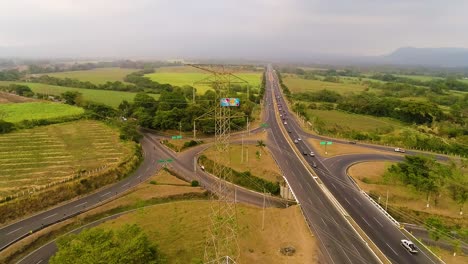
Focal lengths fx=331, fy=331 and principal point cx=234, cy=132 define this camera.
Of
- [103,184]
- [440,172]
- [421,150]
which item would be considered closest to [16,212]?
[103,184]

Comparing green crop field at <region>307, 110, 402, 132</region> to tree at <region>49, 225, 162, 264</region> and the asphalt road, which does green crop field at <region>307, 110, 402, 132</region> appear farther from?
tree at <region>49, 225, 162, 264</region>

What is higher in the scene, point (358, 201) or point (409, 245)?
point (358, 201)

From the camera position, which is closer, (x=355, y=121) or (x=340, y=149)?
(x=340, y=149)

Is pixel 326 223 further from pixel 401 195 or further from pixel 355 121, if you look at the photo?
pixel 355 121

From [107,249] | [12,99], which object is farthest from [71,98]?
[107,249]

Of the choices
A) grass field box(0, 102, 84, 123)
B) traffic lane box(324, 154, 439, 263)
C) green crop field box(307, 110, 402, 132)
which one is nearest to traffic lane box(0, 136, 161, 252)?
traffic lane box(324, 154, 439, 263)

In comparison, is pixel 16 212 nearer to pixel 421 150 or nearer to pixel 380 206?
pixel 380 206
